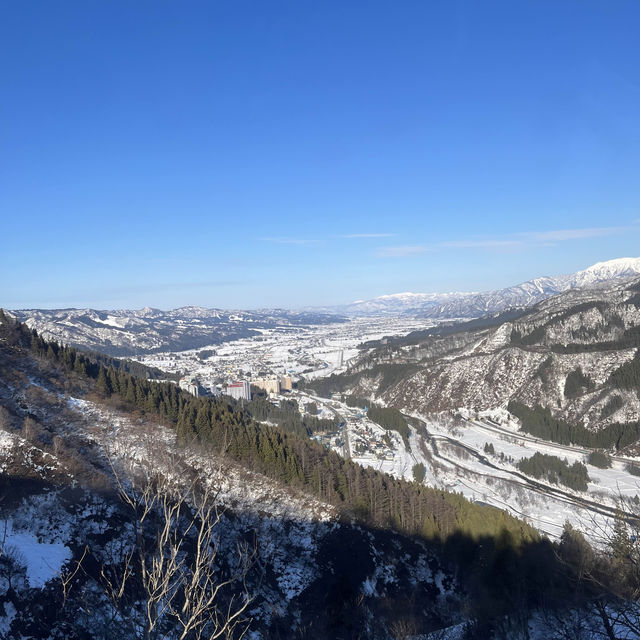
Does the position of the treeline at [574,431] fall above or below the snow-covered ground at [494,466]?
above

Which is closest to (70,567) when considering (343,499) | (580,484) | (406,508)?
(343,499)

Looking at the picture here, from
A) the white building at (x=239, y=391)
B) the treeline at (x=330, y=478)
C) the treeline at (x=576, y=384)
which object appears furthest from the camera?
the white building at (x=239, y=391)

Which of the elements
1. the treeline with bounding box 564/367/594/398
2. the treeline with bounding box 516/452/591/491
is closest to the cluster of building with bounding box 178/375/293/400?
the treeline with bounding box 516/452/591/491

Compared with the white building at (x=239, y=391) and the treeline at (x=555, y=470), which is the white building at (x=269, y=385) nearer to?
the white building at (x=239, y=391)

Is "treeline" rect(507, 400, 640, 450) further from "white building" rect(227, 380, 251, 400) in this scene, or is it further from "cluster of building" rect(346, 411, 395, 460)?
"white building" rect(227, 380, 251, 400)

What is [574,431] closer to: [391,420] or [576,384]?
[576,384]

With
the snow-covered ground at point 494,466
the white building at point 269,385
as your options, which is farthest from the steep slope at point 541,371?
the white building at point 269,385
